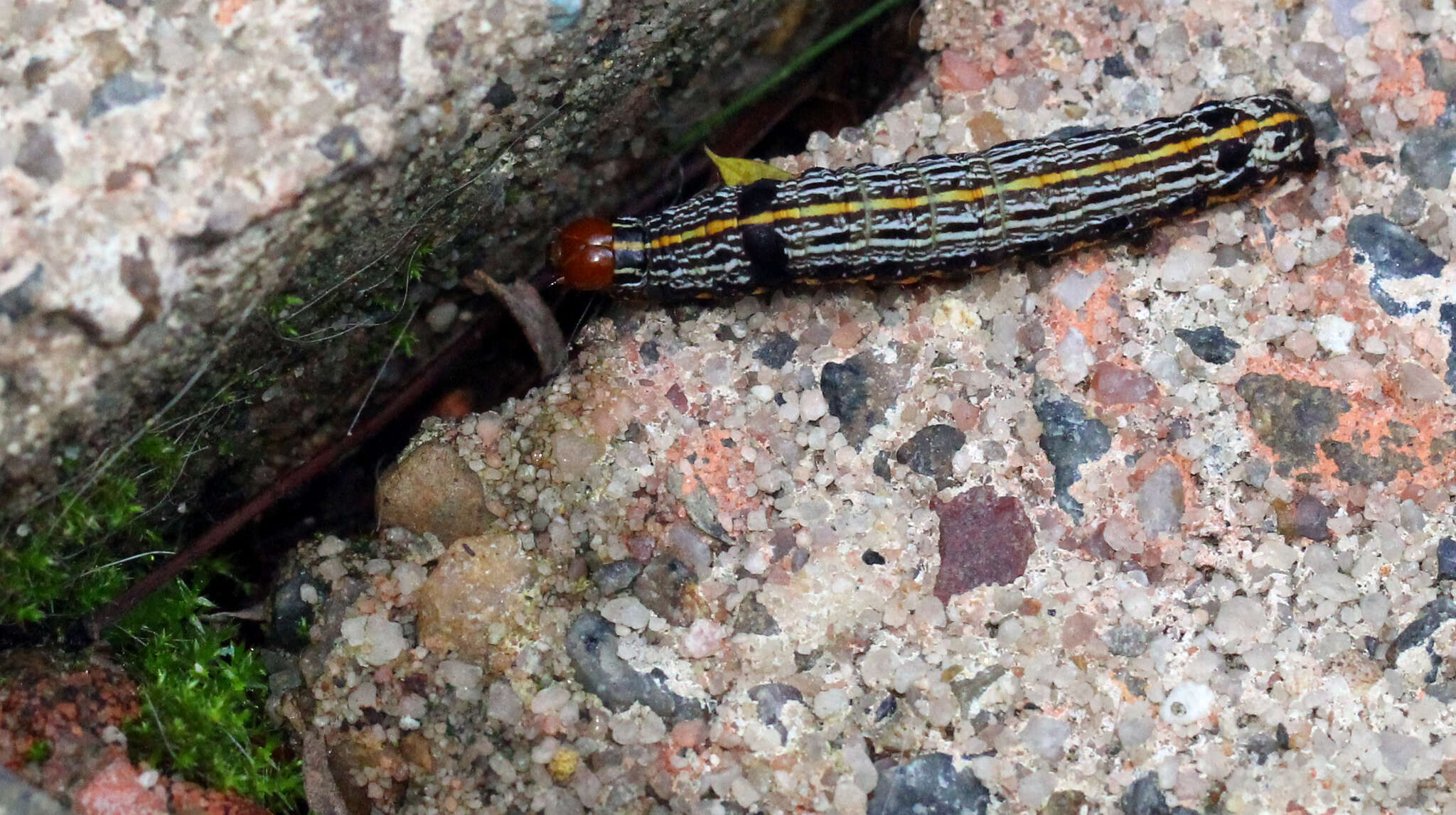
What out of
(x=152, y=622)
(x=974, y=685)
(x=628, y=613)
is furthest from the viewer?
(x=152, y=622)

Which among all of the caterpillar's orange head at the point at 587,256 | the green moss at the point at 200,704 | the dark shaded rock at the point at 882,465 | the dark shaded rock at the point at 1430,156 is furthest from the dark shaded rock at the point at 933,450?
the green moss at the point at 200,704

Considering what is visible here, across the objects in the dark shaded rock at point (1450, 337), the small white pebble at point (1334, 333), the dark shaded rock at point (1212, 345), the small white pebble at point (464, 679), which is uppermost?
the small white pebble at point (464, 679)

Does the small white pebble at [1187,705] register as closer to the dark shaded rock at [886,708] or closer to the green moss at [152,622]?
the dark shaded rock at [886,708]

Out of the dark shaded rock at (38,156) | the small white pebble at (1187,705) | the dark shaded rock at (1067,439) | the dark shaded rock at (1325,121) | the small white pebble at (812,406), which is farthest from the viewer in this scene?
the dark shaded rock at (1325,121)

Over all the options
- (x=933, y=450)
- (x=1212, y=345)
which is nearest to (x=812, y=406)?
(x=933, y=450)

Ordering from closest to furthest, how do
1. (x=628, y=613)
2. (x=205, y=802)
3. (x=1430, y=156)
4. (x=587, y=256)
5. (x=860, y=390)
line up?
(x=205, y=802)
(x=628, y=613)
(x=860, y=390)
(x=587, y=256)
(x=1430, y=156)

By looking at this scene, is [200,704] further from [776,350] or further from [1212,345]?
[1212,345]

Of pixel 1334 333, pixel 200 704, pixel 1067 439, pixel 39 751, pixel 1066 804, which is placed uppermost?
pixel 39 751
